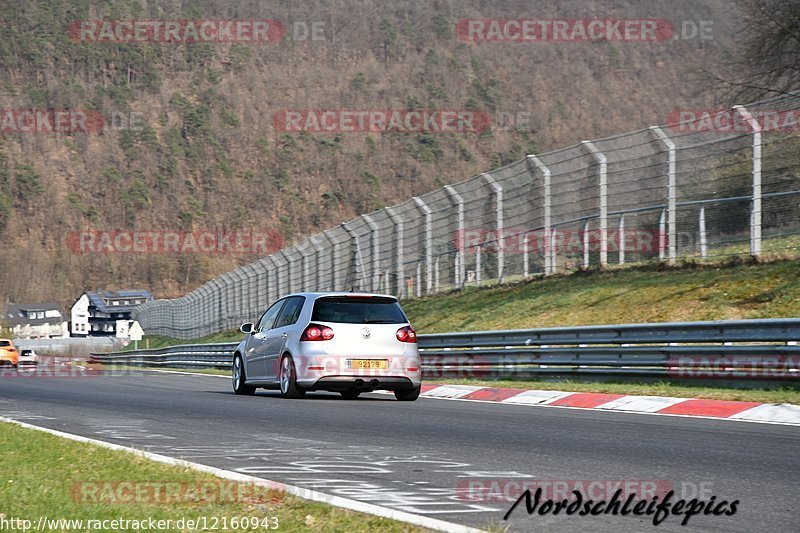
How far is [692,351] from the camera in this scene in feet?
47.6

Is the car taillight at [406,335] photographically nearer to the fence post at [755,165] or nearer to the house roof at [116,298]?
the fence post at [755,165]

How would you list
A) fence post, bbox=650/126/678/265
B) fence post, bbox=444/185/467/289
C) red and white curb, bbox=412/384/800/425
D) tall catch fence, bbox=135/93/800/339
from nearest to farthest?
red and white curb, bbox=412/384/800/425, tall catch fence, bbox=135/93/800/339, fence post, bbox=650/126/678/265, fence post, bbox=444/185/467/289

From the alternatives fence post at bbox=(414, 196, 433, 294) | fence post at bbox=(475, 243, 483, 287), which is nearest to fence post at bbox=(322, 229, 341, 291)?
fence post at bbox=(414, 196, 433, 294)

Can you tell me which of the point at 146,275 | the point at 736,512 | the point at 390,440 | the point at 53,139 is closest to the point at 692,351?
the point at 390,440

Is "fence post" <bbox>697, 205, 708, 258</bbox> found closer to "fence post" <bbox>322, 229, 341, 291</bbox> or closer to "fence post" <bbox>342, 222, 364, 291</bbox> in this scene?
"fence post" <bbox>342, 222, 364, 291</bbox>

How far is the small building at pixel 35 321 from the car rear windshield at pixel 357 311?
159 metres

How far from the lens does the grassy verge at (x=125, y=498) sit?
5434 millimetres

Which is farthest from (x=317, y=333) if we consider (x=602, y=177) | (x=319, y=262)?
(x=319, y=262)

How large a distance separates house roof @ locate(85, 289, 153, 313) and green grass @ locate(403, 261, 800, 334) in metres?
135

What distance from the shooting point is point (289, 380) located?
1562cm

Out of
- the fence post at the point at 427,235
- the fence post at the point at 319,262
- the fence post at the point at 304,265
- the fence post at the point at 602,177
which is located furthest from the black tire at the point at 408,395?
the fence post at the point at 304,265

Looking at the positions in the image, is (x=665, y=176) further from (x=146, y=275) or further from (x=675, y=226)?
(x=146, y=275)

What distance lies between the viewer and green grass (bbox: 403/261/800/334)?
17.7 metres

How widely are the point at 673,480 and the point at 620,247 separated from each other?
1588cm
